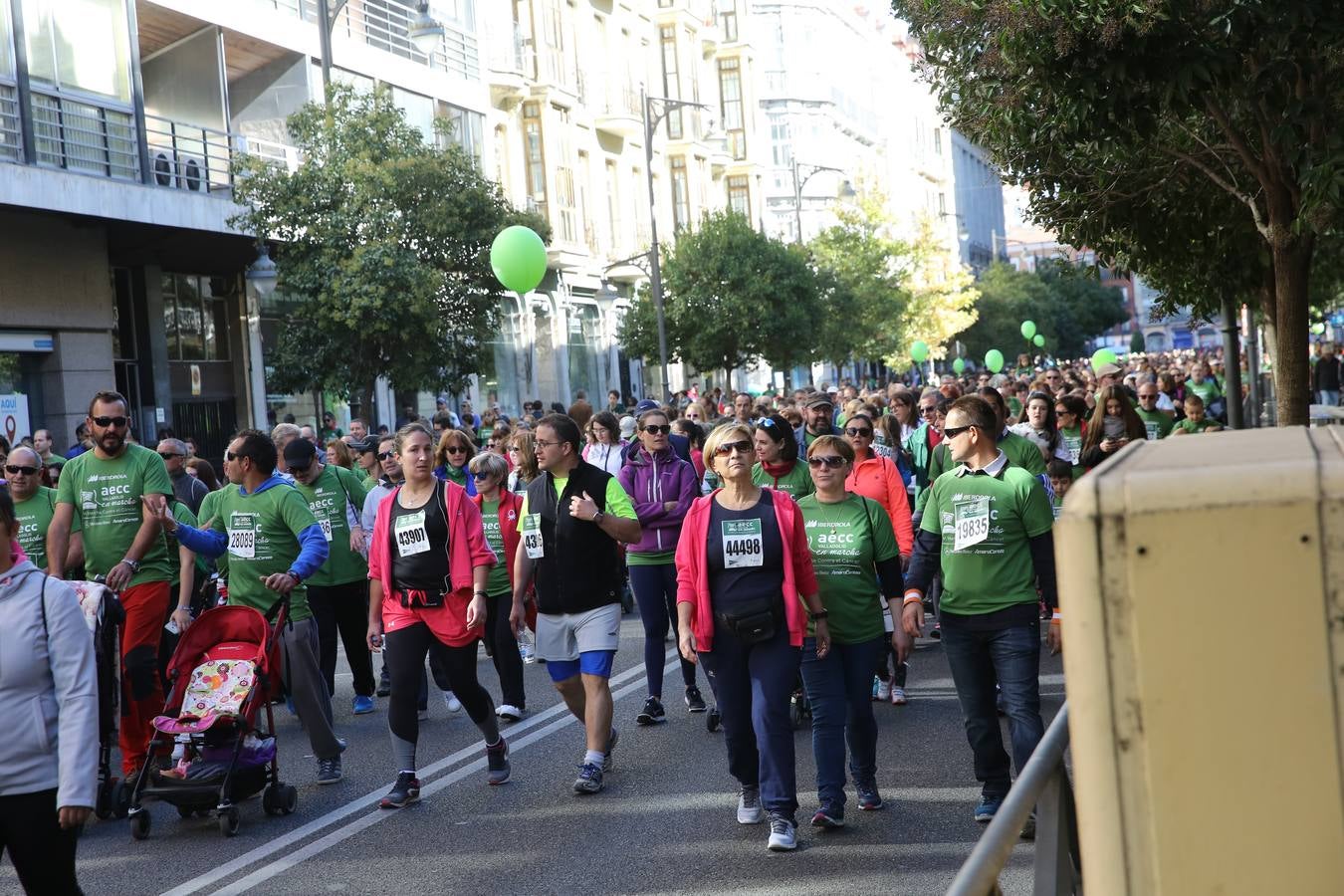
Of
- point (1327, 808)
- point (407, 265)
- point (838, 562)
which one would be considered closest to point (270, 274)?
point (407, 265)

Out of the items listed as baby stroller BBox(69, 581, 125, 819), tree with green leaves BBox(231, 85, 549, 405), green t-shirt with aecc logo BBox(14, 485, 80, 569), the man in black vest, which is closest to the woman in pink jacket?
the man in black vest

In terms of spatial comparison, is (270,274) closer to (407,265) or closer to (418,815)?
(407,265)

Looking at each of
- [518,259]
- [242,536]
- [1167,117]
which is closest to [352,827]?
[242,536]

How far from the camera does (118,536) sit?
895 cm

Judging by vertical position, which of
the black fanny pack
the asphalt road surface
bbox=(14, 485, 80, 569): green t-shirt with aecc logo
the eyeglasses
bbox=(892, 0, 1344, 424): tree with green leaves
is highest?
bbox=(892, 0, 1344, 424): tree with green leaves

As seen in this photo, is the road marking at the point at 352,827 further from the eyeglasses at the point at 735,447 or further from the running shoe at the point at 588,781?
the eyeglasses at the point at 735,447

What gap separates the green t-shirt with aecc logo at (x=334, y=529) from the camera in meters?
11.0

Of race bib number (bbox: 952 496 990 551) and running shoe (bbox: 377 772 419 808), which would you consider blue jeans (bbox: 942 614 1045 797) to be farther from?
running shoe (bbox: 377 772 419 808)

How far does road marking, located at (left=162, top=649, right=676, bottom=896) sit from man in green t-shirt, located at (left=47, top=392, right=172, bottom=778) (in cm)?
140

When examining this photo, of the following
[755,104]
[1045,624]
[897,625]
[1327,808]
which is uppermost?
[755,104]

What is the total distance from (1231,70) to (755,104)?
4846 cm

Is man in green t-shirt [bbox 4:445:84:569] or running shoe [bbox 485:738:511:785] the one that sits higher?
A: man in green t-shirt [bbox 4:445:84:569]

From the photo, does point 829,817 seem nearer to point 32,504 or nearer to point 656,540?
point 656,540

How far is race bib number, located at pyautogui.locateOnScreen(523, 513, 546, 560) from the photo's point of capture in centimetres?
834
